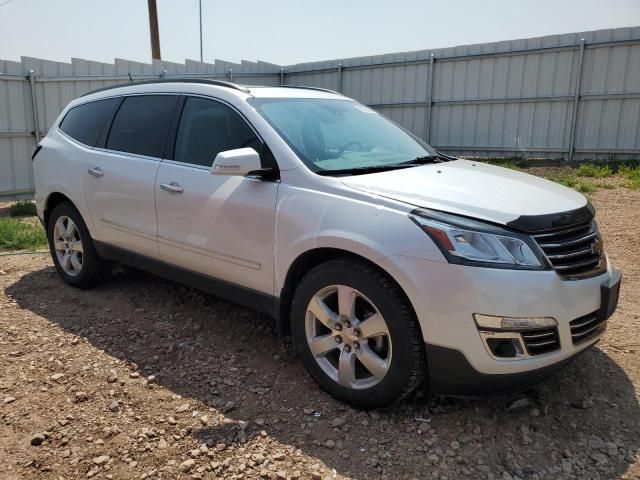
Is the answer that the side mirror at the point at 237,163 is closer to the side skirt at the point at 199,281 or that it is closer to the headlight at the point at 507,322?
the side skirt at the point at 199,281

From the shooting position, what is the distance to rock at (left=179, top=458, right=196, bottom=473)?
2508 millimetres

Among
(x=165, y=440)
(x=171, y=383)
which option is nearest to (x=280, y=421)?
(x=165, y=440)

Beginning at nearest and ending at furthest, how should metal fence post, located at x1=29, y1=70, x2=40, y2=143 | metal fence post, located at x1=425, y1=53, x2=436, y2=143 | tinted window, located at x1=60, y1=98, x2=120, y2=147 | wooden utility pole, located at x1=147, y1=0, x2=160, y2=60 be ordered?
1. tinted window, located at x1=60, y1=98, x2=120, y2=147
2. metal fence post, located at x1=29, y1=70, x2=40, y2=143
3. metal fence post, located at x1=425, y1=53, x2=436, y2=143
4. wooden utility pole, located at x1=147, y1=0, x2=160, y2=60

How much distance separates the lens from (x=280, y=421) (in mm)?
2865

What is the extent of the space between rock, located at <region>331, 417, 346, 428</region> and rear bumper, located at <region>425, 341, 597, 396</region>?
537mm

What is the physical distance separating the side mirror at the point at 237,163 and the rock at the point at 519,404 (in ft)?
6.21

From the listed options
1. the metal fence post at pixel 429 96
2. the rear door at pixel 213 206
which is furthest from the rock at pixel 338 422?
the metal fence post at pixel 429 96

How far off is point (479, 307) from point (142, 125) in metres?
2.97

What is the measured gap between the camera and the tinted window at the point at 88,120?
15.1 feet

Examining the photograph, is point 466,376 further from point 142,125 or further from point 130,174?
point 142,125

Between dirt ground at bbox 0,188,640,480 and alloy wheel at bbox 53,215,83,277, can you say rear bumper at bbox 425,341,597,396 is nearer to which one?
dirt ground at bbox 0,188,640,480

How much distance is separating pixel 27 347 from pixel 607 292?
142 inches

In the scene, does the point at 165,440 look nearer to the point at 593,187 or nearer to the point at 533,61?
the point at 593,187

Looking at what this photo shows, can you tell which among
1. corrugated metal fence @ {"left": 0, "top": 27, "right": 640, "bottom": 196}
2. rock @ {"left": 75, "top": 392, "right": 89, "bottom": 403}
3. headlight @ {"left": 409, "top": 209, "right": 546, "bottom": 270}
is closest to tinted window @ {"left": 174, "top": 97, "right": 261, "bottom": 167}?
headlight @ {"left": 409, "top": 209, "right": 546, "bottom": 270}
